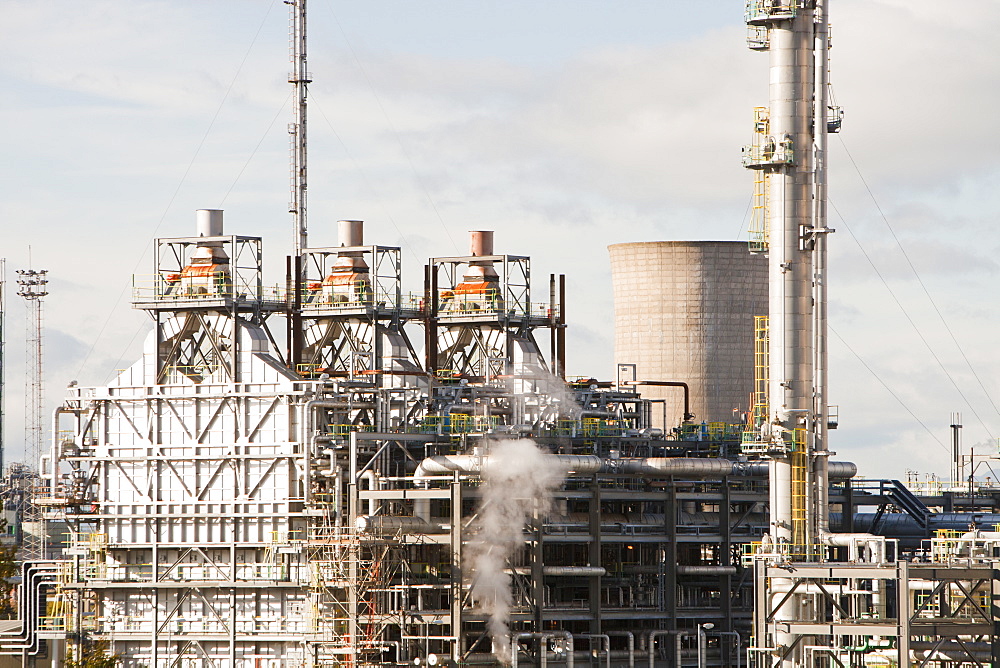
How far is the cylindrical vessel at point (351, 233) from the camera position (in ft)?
253

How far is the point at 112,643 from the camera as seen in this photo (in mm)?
72250

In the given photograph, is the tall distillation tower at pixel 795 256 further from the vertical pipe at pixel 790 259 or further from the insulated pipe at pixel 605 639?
the insulated pipe at pixel 605 639

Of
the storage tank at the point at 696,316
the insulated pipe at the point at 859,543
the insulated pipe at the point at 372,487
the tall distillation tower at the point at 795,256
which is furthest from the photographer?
the storage tank at the point at 696,316

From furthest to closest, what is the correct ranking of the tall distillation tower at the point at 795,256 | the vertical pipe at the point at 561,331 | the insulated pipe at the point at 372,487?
1. the vertical pipe at the point at 561,331
2. the insulated pipe at the point at 372,487
3. the tall distillation tower at the point at 795,256

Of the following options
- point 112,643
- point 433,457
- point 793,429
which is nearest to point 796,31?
point 793,429

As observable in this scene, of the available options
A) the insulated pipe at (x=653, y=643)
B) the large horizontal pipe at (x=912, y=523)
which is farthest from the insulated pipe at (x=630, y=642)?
the large horizontal pipe at (x=912, y=523)

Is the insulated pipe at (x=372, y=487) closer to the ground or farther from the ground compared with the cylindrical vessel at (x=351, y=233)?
closer to the ground

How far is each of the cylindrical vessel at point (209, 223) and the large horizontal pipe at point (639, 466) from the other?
14.0 meters

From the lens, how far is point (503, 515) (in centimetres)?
6675

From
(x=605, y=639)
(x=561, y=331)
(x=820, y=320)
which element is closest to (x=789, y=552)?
(x=820, y=320)

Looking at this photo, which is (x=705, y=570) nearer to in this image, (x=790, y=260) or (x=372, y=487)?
(x=372, y=487)

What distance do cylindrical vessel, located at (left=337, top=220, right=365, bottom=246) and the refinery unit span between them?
0.27 feet

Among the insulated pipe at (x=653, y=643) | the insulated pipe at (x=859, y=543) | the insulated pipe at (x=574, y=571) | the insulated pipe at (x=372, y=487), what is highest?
the insulated pipe at (x=372, y=487)

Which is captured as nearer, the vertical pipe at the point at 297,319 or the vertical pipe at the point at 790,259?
the vertical pipe at the point at 790,259
